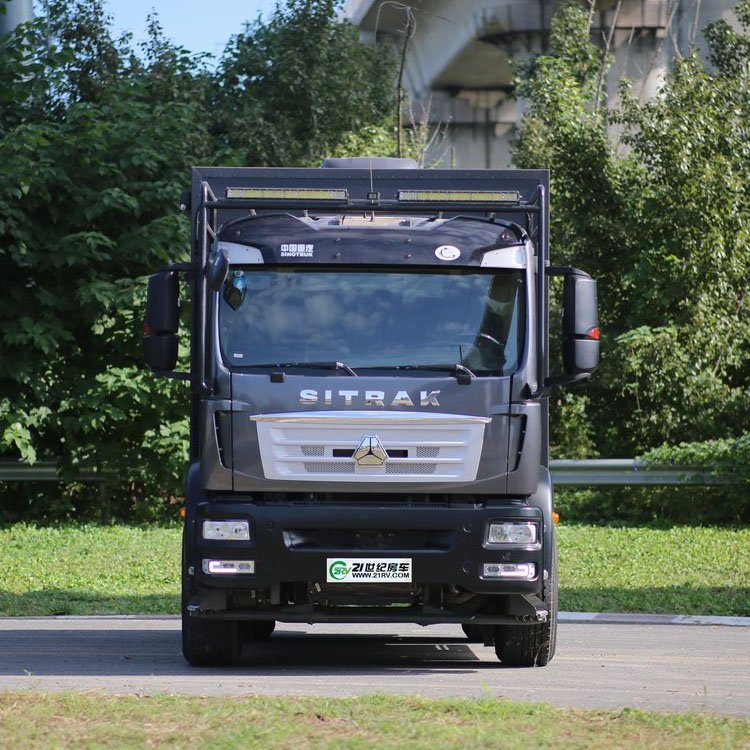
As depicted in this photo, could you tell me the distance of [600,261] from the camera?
21453 millimetres

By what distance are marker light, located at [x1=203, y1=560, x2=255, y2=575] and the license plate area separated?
47cm

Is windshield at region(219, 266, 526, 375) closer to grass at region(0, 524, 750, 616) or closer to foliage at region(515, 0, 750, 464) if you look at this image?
grass at region(0, 524, 750, 616)

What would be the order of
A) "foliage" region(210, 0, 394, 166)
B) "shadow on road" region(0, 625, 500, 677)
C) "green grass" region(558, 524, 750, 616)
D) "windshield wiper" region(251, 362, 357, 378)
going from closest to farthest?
"windshield wiper" region(251, 362, 357, 378) → "shadow on road" region(0, 625, 500, 677) → "green grass" region(558, 524, 750, 616) → "foliage" region(210, 0, 394, 166)

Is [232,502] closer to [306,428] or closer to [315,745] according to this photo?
[306,428]

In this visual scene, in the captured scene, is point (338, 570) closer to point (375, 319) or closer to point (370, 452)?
point (370, 452)

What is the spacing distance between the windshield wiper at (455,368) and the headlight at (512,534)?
876 millimetres

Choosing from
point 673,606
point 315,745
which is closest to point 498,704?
point 315,745

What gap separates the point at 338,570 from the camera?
9023mm

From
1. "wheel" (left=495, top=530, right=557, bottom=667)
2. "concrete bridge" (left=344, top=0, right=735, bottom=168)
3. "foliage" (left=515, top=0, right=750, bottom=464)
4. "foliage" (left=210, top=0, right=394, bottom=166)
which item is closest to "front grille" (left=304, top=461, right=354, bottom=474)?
"wheel" (left=495, top=530, right=557, bottom=667)

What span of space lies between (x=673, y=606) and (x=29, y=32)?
11.3m

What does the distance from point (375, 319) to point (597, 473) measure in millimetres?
10302

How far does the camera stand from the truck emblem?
8977mm

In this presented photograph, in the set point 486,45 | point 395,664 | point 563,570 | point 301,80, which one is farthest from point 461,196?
point 486,45

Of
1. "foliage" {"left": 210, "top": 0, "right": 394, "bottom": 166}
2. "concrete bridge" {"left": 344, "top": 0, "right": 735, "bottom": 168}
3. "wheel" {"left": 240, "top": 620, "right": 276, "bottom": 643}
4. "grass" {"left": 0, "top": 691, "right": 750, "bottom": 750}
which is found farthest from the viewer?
"concrete bridge" {"left": 344, "top": 0, "right": 735, "bottom": 168}
